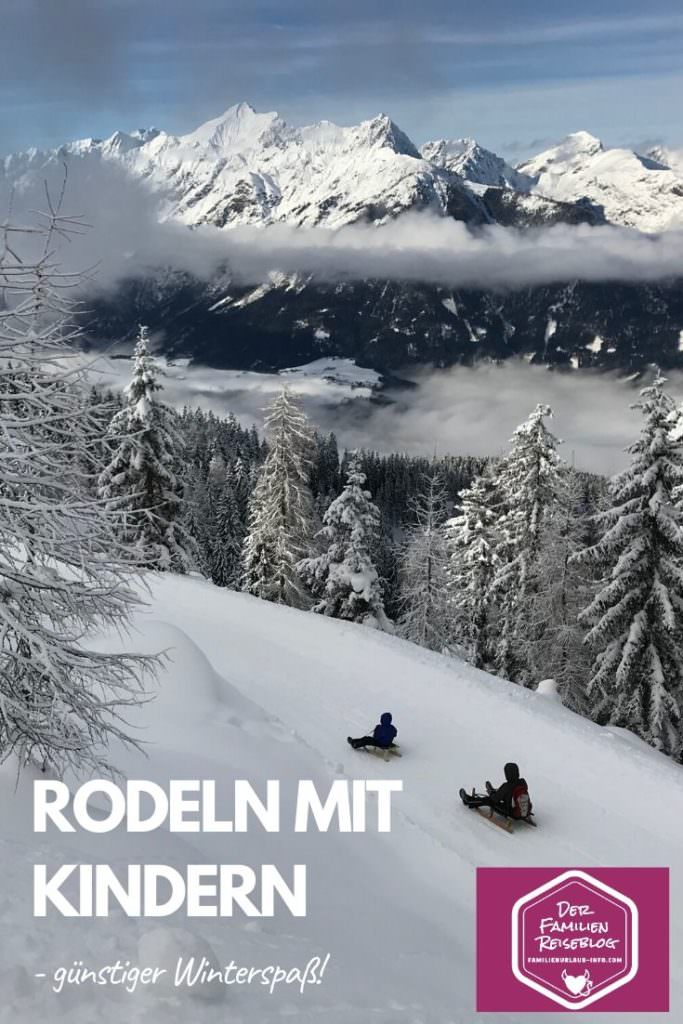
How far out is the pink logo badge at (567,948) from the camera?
8.44 m

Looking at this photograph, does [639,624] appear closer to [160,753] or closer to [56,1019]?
[160,753]

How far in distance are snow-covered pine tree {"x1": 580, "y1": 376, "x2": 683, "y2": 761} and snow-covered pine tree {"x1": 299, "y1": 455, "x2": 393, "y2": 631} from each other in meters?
9.83

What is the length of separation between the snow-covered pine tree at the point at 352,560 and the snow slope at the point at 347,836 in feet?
22.9

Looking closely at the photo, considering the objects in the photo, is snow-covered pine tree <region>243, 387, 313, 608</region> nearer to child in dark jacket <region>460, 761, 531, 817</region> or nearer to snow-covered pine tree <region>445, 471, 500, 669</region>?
snow-covered pine tree <region>445, 471, 500, 669</region>

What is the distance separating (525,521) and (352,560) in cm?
832

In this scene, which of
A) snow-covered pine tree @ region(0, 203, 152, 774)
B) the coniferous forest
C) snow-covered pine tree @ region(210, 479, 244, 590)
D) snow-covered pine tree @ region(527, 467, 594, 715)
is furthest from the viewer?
snow-covered pine tree @ region(210, 479, 244, 590)

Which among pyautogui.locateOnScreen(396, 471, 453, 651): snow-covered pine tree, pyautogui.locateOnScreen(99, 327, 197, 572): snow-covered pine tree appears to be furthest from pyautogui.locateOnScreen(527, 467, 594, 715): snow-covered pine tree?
pyautogui.locateOnScreen(99, 327, 197, 572): snow-covered pine tree

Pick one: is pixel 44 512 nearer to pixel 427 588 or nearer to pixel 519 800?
pixel 519 800

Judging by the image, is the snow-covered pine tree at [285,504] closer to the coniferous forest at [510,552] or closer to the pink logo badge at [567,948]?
the coniferous forest at [510,552]

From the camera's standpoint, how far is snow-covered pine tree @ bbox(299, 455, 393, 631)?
98.1 feet

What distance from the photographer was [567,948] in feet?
29.1

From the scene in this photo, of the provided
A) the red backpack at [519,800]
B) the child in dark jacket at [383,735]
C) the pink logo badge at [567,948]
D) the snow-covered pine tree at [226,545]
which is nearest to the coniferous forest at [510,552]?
the child in dark jacket at [383,735]

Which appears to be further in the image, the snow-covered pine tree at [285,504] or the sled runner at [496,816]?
the snow-covered pine tree at [285,504]

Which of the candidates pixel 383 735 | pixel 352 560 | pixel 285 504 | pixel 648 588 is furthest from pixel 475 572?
pixel 383 735
